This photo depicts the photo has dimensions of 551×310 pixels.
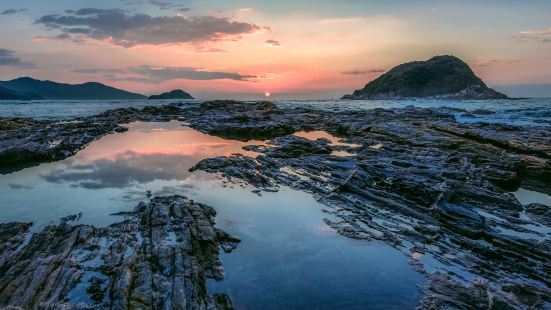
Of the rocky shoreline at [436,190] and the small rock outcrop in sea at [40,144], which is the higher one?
the small rock outcrop in sea at [40,144]

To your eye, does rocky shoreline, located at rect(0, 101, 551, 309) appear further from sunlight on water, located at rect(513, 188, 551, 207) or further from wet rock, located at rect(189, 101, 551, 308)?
sunlight on water, located at rect(513, 188, 551, 207)

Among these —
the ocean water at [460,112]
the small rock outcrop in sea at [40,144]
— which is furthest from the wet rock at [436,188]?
the ocean water at [460,112]

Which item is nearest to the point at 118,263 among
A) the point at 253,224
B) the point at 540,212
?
the point at 253,224

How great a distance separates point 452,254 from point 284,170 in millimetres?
12984

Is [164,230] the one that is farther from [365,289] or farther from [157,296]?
[365,289]

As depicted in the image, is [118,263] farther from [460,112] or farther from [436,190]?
[460,112]

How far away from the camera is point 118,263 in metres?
10.0

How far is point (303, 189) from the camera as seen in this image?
18938 millimetres

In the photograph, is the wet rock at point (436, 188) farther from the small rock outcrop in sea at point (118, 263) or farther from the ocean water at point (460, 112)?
the ocean water at point (460, 112)

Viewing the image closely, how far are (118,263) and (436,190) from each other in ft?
48.6

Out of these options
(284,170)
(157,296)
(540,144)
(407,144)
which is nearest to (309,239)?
(157,296)

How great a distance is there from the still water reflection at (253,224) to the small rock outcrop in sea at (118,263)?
29.8 inches

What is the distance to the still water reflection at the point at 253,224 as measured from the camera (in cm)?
931

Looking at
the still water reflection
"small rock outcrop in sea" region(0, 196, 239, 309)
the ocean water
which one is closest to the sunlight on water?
the still water reflection
